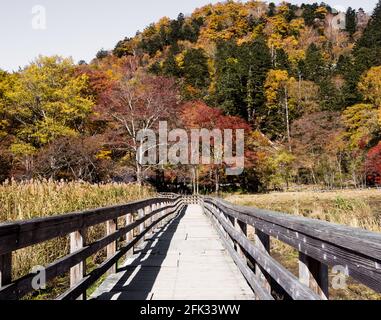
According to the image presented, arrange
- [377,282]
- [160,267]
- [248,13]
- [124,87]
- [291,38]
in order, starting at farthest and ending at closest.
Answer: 1. [248,13]
2. [291,38]
3. [124,87]
4. [160,267]
5. [377,282]

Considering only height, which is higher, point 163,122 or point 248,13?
point 248,13

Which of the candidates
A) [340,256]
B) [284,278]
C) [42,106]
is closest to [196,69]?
[42,106]

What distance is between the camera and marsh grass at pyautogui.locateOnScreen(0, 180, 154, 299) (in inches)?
221

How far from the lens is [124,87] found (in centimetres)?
3300

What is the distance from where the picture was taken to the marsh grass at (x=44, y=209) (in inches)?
221

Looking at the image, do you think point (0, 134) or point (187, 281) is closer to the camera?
point (187, 281)

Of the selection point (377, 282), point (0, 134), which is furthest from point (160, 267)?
point (0, 134)

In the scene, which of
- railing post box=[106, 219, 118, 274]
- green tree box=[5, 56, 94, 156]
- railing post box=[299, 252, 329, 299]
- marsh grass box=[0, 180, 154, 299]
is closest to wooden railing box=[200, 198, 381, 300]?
railing post box=[299, 252, 329, 299]

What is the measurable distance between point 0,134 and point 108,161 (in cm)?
848

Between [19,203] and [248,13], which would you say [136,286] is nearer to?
[19,203]

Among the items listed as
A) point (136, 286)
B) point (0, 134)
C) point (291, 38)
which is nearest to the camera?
point (136, 286)

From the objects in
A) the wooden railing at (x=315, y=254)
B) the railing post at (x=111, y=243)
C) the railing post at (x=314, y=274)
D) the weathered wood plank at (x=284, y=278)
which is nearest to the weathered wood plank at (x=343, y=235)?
the wooden railing at (x=315, y=254)

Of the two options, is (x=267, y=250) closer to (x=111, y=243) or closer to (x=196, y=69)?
(x=111, y=243)

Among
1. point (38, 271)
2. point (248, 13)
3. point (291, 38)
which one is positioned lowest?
point (38, 271)
